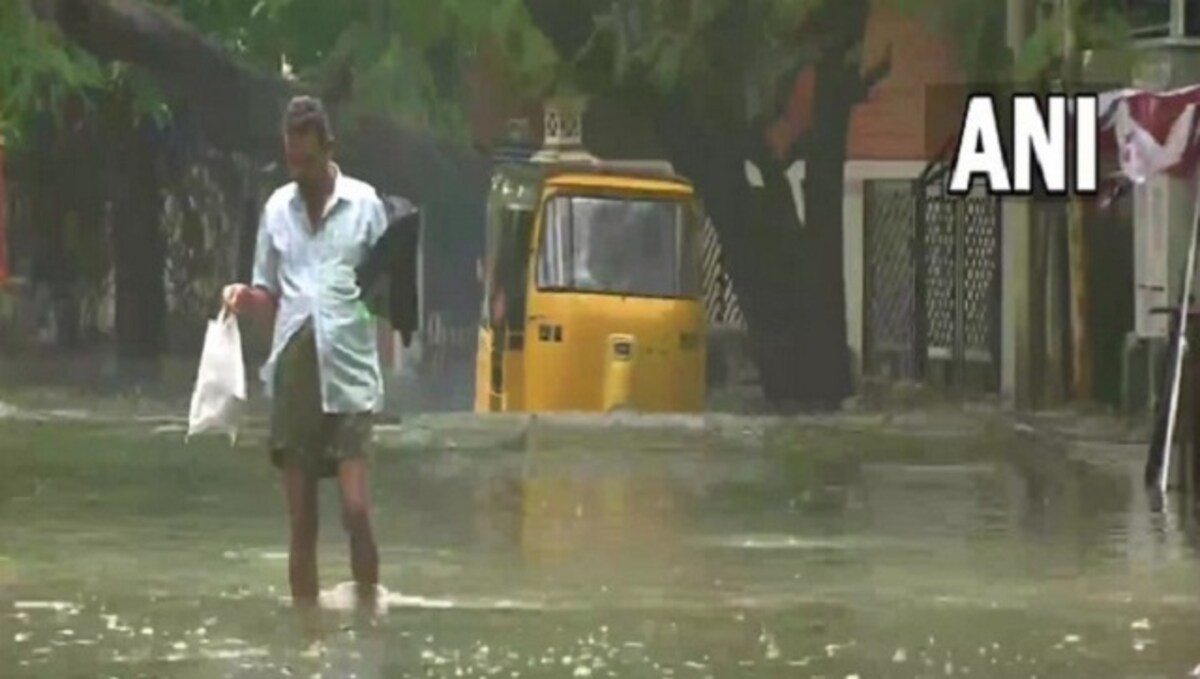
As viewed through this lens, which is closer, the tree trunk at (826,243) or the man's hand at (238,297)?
the man's hand at (238,297)

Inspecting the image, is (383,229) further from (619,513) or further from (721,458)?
(721,458)

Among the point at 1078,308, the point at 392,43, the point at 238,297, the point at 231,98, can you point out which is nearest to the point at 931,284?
the point at 1078,308

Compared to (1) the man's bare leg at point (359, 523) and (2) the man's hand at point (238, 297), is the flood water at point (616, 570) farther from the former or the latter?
(2) the man's hand at point (238, 297)

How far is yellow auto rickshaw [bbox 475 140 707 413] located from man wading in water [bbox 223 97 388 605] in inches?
632

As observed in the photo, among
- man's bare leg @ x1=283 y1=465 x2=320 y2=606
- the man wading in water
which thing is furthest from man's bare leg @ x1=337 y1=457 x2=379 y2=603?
man's bare leg @ x1=283 y1=465 x2=320 y2=606

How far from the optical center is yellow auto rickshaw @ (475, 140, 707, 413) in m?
29.5

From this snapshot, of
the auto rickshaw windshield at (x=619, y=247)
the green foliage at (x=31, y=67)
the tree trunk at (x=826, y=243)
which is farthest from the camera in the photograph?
the tree trunk at (x=826, y=243)

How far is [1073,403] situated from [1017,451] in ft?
21.0

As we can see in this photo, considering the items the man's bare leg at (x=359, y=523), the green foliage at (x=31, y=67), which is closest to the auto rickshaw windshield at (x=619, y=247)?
the green foliage at (x=31, y=67)

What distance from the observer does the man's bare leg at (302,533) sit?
12969 millimetres

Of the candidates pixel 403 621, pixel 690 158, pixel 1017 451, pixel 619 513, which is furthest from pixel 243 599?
pixel 690 158

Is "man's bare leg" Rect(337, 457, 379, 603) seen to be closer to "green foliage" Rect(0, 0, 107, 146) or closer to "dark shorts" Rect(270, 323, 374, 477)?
"dark shorts" Rect(270, 323, 374, 477)

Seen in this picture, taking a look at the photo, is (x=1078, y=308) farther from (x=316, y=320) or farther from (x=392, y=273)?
(x=316, y=320)

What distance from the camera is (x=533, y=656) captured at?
11891 millimetres
